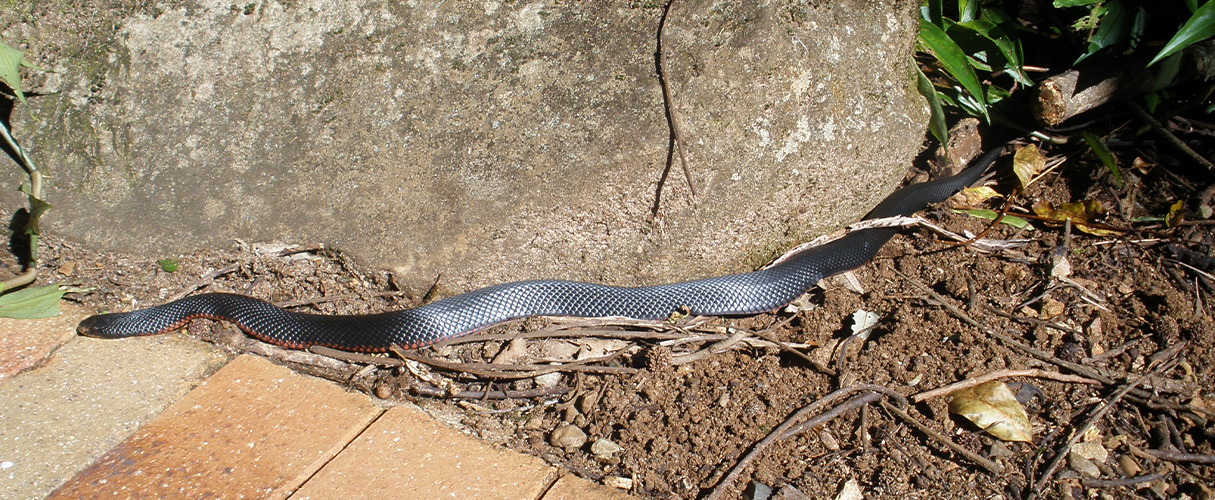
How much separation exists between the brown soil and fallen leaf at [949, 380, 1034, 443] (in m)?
0.04

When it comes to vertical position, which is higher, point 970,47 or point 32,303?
point 970,47

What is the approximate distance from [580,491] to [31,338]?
2.32 m

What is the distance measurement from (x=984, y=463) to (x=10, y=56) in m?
3.96

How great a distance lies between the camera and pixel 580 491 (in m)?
1.88

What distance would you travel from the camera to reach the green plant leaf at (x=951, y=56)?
2857 millimetres

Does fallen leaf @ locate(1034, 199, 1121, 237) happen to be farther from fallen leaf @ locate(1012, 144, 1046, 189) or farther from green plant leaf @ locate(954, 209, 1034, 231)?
fallen leaf @ locate(1012, 144, 1046, 189)

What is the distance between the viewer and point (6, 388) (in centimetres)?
236

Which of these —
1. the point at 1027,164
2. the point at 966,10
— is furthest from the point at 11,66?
the point at 1027,164

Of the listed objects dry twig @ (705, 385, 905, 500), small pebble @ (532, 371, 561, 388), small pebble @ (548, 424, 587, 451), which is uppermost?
small pebble @ (532, 371, 561, 388)

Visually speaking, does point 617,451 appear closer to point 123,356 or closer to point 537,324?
point 537,324

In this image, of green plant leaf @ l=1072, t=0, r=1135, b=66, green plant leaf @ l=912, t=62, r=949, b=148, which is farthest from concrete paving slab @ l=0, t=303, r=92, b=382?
green plant leaf @ l=1072, t=0, r=1135, b=66

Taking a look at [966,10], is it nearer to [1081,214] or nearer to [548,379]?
[1081,214]

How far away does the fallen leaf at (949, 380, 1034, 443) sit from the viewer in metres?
2.07

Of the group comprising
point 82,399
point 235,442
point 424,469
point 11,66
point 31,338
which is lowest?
point 424,469
